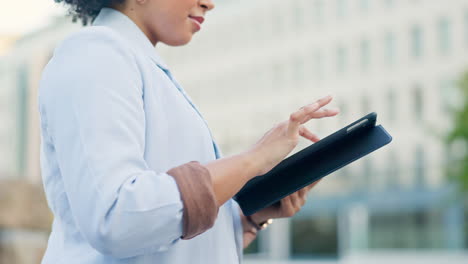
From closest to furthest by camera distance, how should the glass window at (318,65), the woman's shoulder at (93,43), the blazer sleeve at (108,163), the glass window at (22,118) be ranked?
the blazer sleeve at (108,163)
the woman's shoulder at (93,43)
the glass window at (318,65)
the glass window at (22,118)

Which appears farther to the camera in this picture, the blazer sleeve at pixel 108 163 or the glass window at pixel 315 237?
the glass window at pixel 315 237

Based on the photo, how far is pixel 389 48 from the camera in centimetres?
3731

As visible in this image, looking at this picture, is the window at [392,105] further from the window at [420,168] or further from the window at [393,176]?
the window at [393,176]

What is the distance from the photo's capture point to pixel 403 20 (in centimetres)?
3688

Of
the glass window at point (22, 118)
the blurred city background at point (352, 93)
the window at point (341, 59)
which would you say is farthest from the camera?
the glass window at point (22, 118)

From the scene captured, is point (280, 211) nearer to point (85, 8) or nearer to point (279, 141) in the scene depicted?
point (279, 141)

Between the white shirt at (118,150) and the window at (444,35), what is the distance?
35092 mm

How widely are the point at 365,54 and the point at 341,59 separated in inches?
59.1

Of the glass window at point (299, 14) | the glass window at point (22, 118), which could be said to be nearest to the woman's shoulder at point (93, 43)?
the glass window at point (299, 14)

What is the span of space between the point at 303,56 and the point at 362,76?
416 cm

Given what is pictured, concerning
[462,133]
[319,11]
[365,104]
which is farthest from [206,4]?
[319,11]

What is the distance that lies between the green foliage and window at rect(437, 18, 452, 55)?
46.8 ft

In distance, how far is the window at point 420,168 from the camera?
115ft

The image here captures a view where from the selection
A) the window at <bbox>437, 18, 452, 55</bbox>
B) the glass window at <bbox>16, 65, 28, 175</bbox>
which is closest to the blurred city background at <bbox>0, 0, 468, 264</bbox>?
the window at <bbox>437, 18, 452, 55</bbox>
